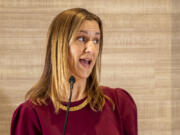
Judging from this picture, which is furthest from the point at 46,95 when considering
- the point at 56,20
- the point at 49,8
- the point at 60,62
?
the point at 49,8

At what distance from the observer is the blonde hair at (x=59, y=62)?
111 centimetres

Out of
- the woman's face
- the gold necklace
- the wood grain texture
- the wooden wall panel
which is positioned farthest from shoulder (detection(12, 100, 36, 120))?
the wooden wall panel

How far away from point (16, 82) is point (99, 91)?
0.67 meters

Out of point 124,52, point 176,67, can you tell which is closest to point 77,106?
point 124,52

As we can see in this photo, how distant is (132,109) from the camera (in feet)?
4.18

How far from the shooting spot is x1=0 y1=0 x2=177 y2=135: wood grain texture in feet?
5.64

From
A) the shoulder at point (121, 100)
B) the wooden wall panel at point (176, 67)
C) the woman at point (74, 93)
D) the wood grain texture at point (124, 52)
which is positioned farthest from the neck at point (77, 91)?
the wooden wall panel at point (176, 67)

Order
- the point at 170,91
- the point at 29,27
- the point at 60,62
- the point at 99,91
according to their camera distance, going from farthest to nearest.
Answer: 1. the point at 170,91
2. the point at 29,27
3. the point at 99,91
4. the point at 60,62

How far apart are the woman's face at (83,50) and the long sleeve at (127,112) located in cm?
23

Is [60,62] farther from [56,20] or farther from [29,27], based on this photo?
[29,27]

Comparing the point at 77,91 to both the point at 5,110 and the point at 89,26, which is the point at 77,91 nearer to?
the point at 89,26

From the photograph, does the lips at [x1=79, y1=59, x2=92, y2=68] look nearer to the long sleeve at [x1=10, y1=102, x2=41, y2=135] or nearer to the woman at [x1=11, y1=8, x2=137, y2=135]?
the woman at [x1=11, y1=8, x2=137, y2=135]

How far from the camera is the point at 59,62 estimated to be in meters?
1.12

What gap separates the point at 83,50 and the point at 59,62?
0.34 feet
